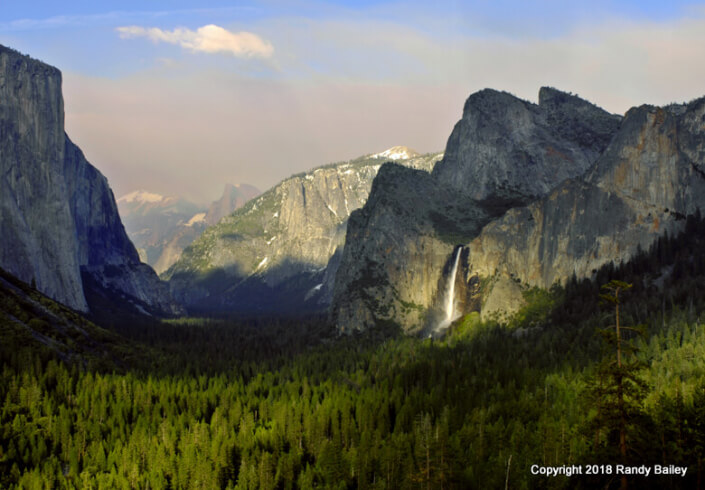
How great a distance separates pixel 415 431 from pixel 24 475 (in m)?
63.2

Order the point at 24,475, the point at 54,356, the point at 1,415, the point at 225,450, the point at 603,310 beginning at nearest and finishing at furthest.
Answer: the point at 24,475 < the point at 225,450 < the point at 1,415 < the point at 54,356 < the point at 603,310

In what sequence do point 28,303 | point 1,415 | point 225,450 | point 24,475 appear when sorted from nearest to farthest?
point 24,475
point 225,450
point 1,415
point 28,303

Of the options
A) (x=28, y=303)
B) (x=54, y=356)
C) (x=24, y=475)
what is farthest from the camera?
(x=28, y=303)

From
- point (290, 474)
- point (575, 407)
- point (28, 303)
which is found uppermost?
point (28, 303)

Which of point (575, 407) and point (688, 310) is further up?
point (688, 310)

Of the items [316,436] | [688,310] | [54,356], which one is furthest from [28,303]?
[688,310]

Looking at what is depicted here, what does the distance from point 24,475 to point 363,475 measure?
5180cm

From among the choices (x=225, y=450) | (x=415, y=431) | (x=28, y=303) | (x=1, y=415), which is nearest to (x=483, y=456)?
(x=415, y=431)

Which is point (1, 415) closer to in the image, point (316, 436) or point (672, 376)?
point (316, 436)

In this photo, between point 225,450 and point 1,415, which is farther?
point 1,415

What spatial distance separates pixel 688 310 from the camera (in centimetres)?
16712

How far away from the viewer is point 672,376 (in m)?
130

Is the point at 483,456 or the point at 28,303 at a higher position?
the point at 28,303

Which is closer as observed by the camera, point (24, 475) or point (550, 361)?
point (24, 475)
